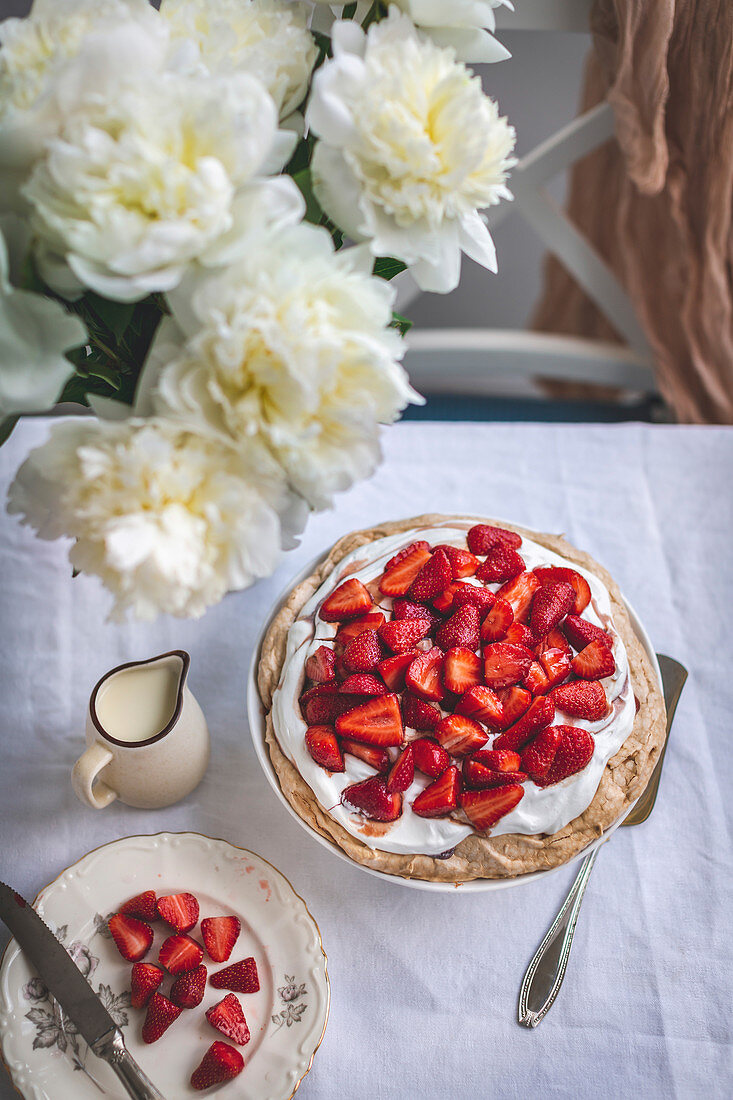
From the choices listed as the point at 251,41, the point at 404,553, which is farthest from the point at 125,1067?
the point at 251,41

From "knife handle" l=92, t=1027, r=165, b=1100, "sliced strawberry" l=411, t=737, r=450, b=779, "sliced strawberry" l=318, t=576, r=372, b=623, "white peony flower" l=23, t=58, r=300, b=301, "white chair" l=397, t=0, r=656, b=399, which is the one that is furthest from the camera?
"white chair" l=397, t=0, r=656, b=399

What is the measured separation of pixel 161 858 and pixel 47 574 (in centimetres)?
50

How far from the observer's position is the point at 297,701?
931 millimetres

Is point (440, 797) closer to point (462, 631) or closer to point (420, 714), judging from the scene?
point (420, 714)

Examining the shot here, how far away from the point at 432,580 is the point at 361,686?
0.55ft

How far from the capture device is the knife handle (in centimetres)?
76

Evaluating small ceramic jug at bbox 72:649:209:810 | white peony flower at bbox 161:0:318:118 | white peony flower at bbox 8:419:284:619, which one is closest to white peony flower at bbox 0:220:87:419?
white peony flower at bbox 8:419:284:619

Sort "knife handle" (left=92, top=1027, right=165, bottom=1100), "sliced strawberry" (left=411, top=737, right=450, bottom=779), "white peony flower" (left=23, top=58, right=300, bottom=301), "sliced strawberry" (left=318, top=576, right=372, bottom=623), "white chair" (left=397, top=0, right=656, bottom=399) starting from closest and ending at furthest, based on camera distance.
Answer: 1. "white peony flower" (left=23, top=58, right=300, bottom=301)
2. "knife handle" (left=92, top=1027, right=165, bottom=1100)
3. "sliced strawberry" (left=411, top=737, right=450, bottom=779)
4. "sliced strawberry" (left=318, top=576, right=372, bottom=623)
5. "white chair" (left=397, top=0, right=656, bottom=399)


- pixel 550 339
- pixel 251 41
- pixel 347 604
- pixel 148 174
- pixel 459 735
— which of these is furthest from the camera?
pixel 550 339

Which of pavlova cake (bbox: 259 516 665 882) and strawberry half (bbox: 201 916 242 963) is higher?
pavlova cake (bbox: 259 516 665 882)

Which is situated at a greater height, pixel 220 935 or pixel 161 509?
pixel 161 509

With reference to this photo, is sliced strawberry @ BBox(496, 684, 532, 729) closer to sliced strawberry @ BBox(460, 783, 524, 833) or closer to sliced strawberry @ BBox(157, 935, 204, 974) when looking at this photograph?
sliced strawberry @ BBox(460, 783, 524, 833)

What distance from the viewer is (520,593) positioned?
3.23 feet

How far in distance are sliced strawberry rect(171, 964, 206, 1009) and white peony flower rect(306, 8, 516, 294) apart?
0.75 metres
